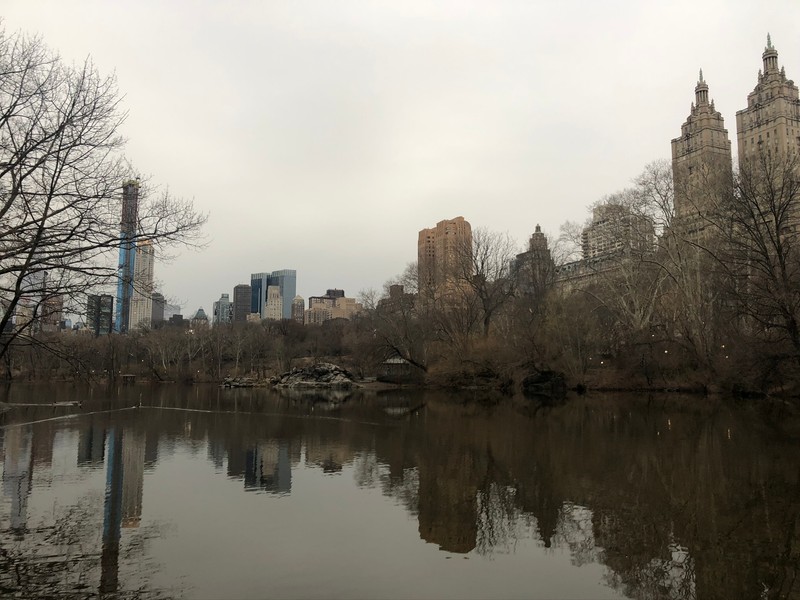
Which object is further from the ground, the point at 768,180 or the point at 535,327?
the point at 768,180

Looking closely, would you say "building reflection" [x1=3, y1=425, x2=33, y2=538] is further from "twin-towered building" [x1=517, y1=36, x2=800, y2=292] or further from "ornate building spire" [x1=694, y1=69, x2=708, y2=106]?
"ornate building spire" [x1=694, y1=69, x2=708, y2=106]

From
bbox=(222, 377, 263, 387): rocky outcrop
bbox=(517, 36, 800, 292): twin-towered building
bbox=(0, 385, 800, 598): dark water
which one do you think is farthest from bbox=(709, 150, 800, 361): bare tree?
bbox=(222, 377, 263, 387): rocky outcrop

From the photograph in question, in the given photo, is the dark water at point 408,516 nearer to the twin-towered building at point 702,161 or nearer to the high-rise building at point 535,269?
the twin-towered building at point 702,161

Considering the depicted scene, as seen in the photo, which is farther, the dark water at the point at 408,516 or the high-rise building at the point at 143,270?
the high-rise building at the point at 143,270

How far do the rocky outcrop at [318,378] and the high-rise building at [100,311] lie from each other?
56110 millimetres

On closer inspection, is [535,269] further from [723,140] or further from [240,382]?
[240,382]

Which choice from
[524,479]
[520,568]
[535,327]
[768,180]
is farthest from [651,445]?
[535,327]

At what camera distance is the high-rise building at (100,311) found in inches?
430

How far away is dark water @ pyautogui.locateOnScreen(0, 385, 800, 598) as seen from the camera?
6715 millimetres

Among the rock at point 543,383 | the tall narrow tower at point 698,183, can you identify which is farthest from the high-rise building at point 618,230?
the rock at point 543,383

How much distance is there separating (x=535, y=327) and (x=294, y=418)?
26834mm

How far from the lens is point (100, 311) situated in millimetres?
11078

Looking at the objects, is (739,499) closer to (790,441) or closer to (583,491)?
(583,491)

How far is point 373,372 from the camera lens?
71.6 meters
